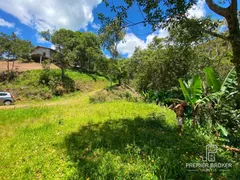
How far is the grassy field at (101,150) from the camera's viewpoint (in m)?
3.26

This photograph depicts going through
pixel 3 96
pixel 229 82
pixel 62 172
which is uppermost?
pixel 229 82

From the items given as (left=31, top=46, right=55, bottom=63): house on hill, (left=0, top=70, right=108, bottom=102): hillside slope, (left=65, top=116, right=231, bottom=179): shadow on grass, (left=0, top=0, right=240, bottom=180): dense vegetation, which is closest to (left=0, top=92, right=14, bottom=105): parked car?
(left=0, top=70, right=108, bottom=102): hillside slope

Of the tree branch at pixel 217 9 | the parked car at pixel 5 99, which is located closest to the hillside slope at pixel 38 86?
the parked car at pixel 5 99

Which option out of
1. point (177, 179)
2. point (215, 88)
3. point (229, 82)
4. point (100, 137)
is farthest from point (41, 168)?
point (229, 82)

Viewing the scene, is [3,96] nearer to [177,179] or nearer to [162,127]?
[162,127]

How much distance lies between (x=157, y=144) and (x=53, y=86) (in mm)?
17552

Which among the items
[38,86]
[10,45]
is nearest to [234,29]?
[38,86]

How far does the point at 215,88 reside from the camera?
6125mm

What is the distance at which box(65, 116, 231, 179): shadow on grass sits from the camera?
3221 mm

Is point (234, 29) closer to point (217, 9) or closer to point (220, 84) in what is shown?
point (217, 9)

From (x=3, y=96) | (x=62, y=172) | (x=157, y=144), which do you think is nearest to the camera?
(x=62, y=172)

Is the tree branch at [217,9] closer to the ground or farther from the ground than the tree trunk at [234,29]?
farther from the ground

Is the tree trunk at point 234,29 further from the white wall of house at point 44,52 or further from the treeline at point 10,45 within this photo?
the white wall of house at point 44,52

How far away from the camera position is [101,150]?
415cm
